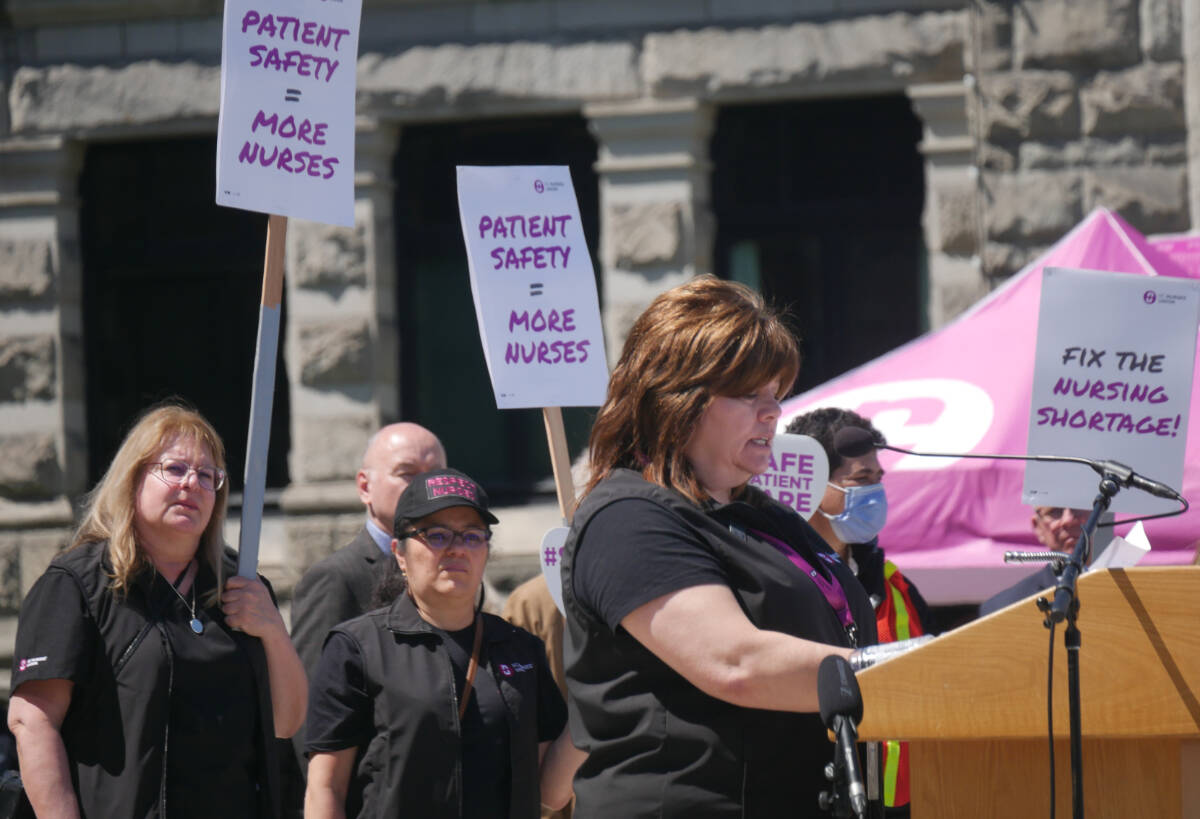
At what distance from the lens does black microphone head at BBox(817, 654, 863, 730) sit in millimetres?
2088

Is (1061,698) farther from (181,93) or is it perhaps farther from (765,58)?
(181,93)

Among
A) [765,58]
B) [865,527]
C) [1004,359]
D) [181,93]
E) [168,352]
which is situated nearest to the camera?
[865,527]

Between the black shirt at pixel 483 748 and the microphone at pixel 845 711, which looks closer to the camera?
the microphone at pixel 845 711

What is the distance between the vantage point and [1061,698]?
223 cm

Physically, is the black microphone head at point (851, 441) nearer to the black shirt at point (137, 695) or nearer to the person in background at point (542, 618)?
the person in background at point (542, 618)

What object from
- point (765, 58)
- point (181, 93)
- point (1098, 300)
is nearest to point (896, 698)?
point (1098, 300)

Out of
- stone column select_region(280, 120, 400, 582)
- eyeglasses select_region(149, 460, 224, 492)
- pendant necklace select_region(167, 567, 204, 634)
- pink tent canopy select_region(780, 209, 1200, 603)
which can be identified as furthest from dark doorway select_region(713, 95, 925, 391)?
pendant necklace select_region(167, 567, 204, 634)

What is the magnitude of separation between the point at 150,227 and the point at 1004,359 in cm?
551

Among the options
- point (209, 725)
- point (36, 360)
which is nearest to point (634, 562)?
point (209, 725)

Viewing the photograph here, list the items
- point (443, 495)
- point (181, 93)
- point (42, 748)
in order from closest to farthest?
point (42, 748) → point (443, 495) → point (181, 93)

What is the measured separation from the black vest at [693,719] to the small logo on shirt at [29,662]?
1.41m

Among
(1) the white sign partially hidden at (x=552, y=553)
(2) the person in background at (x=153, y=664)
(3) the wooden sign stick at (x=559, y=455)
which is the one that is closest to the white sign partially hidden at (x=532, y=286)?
(3) the wooden sign stick at (x=559, y=455)

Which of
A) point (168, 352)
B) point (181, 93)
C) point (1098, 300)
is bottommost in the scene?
point (168, 352)

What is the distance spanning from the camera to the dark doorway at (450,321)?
9.20m
